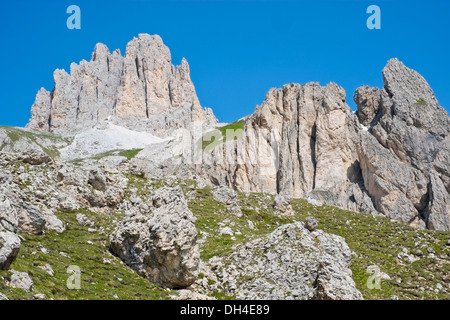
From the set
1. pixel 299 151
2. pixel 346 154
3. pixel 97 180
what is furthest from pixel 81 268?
pixel 346 154

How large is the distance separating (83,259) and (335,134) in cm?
10850

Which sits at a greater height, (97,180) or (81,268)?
(97,180)

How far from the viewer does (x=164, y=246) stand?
3906cm

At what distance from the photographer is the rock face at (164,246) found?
3925 cm

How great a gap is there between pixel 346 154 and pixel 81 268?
363 feet

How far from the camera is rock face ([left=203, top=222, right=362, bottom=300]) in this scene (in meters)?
36.2

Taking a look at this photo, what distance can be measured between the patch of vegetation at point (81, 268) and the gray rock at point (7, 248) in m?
0.60

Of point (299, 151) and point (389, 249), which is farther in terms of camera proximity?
point (299, 151)

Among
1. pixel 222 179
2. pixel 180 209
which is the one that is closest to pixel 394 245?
pixel 180 209

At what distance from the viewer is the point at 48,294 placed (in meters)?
30.2

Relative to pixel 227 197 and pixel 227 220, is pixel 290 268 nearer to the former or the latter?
pixel 227 220

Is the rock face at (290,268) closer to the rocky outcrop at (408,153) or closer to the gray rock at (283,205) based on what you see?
the gray rock at (283,205)

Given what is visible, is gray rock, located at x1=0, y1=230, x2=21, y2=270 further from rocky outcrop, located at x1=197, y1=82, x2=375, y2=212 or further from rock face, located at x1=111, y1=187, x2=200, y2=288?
rocky outcrop, located at x1=197, y1=82, x2=375, y2=212
